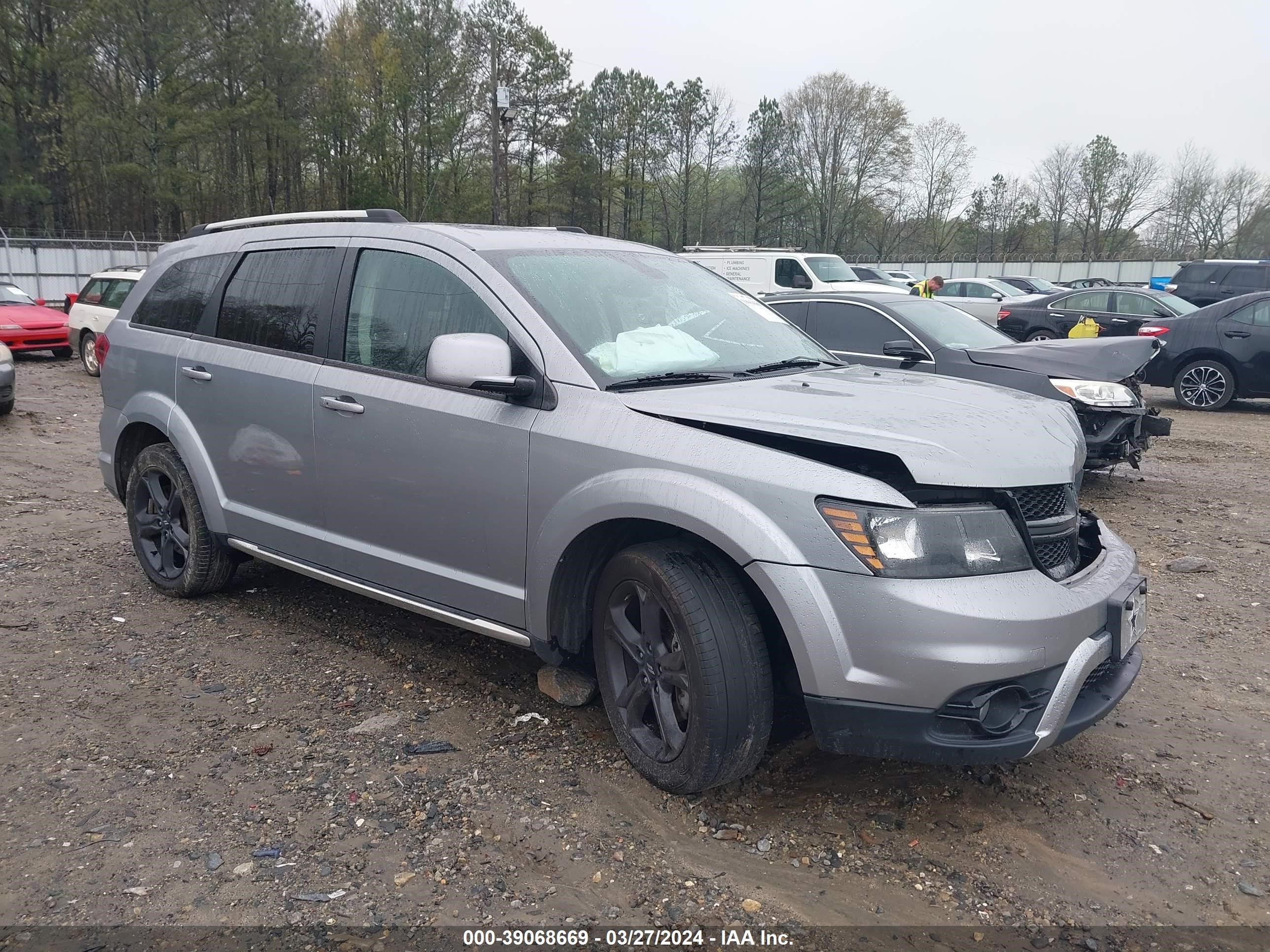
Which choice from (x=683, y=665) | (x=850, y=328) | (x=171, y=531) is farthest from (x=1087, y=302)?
(x=683, y=665)

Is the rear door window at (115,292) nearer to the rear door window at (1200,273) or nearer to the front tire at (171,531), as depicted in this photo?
the front tire at (171,531)

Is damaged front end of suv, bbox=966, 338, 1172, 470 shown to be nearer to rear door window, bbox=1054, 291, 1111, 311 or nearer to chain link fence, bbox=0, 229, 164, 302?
rear door window, bbox=1054, 291, 1111, 311

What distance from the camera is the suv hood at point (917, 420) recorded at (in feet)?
8.93

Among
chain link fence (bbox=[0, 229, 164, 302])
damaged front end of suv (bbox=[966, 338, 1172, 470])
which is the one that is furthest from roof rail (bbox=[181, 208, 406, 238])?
chain link fence (bbox=[0, 229, 164, 302])

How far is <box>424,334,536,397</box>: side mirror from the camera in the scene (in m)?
3.18

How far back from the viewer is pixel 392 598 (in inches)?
151

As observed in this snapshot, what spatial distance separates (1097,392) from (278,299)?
19.5ft

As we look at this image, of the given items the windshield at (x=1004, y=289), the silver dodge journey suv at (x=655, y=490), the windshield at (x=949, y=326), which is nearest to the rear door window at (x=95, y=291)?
the silver dodge journey suv at (x=655, y=490)

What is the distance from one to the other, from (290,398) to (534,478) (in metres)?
1.45

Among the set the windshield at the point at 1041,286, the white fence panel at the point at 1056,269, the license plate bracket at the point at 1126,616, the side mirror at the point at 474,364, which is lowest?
the license plate bracket at the point at 1126,616

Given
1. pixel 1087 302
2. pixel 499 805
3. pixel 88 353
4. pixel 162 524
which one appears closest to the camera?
pixel 499 805

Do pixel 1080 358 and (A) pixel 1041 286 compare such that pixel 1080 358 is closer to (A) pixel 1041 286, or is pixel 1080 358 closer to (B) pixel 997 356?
(B) pixel 997 356

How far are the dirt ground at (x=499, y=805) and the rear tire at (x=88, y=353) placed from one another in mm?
12271

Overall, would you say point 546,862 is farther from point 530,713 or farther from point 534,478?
point 534,478
